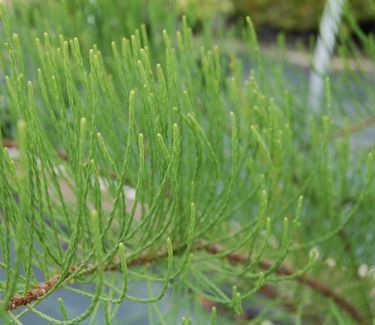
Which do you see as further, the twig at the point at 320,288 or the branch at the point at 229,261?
the twig at the point at 320,288

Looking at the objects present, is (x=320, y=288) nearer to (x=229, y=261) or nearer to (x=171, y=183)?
(x=229, y=261)

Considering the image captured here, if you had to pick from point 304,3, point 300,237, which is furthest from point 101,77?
point 304,3

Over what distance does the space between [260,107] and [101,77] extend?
103mm

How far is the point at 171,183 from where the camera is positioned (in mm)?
317

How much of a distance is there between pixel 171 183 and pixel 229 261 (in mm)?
126

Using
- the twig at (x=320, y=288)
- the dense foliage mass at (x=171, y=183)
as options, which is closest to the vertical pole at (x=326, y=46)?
the dense foliage mass at (x=171, y=183)

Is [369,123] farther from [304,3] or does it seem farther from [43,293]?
[304,3]

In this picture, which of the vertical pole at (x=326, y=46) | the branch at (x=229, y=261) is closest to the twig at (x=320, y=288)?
the branch at (x=229, y=261)

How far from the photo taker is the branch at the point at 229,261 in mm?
243

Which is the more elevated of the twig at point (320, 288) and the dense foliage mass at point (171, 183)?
the dense foliage mass at point (171, 183)

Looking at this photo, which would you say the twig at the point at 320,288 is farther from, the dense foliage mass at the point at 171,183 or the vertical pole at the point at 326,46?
the vertical pole at the point at 326,46

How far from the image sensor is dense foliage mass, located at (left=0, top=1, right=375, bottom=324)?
233 millimetres

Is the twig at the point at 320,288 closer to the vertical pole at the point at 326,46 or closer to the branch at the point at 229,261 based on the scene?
the branch at the point at 229,261

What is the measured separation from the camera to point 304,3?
337cm
